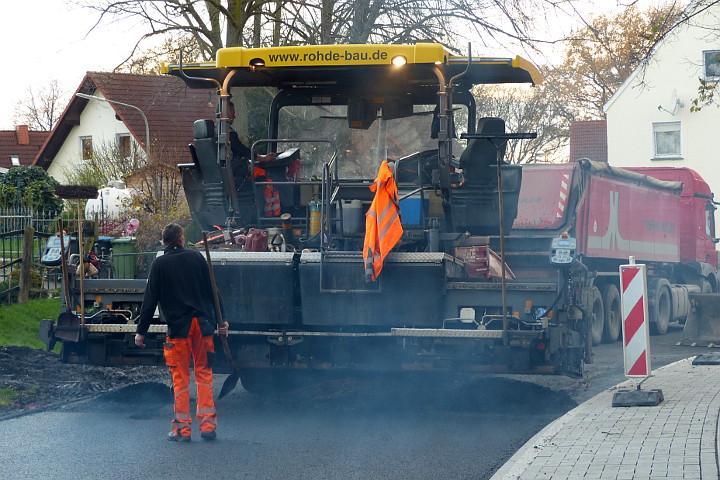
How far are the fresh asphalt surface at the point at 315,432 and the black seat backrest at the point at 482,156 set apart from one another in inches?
79.1

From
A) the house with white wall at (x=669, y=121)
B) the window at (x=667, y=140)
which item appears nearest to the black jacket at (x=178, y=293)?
the house with white wall at (x=669, y=121)

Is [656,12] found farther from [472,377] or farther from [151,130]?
[151,130]

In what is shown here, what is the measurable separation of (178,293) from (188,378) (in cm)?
65

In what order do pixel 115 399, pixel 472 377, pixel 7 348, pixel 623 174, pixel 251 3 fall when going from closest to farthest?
pixel 115 399, pixel 472 377, pixel 7 348, pixel 623 174, pixel 251 3

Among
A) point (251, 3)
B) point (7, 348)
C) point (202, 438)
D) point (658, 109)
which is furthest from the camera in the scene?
point (658, 109)

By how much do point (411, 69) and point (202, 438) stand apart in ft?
11.6

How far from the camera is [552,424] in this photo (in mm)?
8414

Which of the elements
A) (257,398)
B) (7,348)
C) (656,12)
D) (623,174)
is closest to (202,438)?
(257,398)

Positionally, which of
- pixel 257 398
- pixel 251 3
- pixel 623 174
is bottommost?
pixel 257 398

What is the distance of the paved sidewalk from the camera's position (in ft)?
21.3

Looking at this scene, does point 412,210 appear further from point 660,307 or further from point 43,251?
point 660,307

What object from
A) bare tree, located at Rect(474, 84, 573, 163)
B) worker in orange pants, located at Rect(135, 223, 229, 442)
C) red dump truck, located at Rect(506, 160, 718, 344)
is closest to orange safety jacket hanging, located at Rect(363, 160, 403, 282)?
worker in orange pants, located at Rect(135, 223, 229, 442)

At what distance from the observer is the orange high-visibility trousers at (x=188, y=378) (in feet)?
27.0

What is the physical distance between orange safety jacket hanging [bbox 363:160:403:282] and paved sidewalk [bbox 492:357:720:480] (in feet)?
6.04
